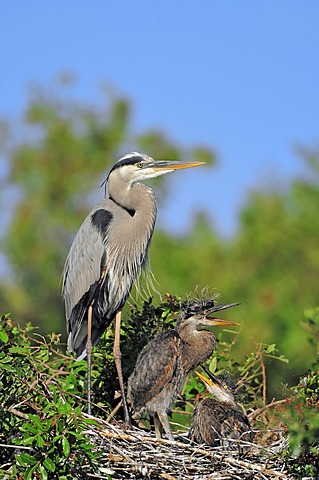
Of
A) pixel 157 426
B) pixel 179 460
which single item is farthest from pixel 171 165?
pixel 179 460

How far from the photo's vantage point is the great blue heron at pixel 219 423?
495cm

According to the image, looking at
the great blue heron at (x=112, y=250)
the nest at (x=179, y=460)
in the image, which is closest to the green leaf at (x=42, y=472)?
the nest at (x=179, y=460)

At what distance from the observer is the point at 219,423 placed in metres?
4.98

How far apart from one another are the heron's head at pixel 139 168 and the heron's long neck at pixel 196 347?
4.61 feet

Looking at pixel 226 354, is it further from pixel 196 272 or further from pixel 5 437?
pixel 196 272

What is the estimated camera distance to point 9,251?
20484 mm

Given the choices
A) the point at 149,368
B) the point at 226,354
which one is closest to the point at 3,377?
the point at 149,368

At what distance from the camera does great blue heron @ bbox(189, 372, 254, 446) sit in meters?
4.95

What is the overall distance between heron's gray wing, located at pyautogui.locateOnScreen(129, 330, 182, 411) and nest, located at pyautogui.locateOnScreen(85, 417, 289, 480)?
0.76m

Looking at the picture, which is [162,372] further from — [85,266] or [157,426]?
[85,266]

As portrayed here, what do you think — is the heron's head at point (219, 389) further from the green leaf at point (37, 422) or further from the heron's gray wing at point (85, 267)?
the green leaf at point (37, 422)

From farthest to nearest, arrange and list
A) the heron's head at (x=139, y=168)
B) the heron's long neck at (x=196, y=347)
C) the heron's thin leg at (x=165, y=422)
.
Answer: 1. the heron's head at (x=139, y=168)
2. the heron's long neck at (x=196, y=347)
3. the heron's thin leg at (x=165, y=422)

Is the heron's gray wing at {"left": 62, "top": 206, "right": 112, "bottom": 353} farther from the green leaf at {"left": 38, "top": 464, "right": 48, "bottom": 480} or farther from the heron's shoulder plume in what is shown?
the green leaf at {"left": 38, "top": 464, "right": 48, "bottom": 480}

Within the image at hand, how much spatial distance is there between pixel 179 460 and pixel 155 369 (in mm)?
954
